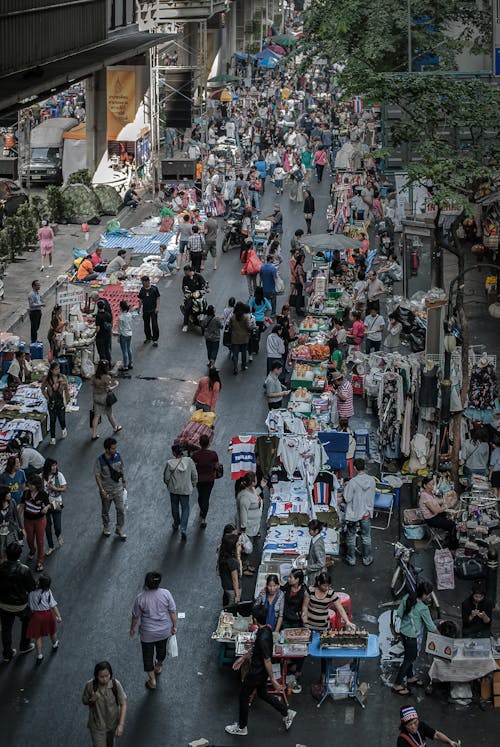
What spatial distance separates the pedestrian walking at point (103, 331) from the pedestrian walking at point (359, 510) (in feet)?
27.7

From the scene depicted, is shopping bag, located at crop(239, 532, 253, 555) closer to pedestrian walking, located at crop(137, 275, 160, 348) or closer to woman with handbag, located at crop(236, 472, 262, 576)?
woman with handbag, located at crop(236, 472, 262, 576)

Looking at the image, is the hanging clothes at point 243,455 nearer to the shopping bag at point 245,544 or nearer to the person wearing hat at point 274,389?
the shopping bag at point 245,544

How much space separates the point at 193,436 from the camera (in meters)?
19.7

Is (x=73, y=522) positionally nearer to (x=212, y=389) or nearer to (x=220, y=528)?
(x=220, y=528)

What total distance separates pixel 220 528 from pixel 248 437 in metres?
1.35

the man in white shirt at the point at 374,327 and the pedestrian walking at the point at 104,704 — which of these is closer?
the pedestrian walking at the point at 104,704

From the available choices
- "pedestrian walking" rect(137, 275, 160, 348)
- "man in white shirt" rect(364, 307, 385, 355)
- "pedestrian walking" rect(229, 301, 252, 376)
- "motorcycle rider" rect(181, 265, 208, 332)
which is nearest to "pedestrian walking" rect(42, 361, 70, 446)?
"pedestrian walking" rect(229, 301, 252, 376)

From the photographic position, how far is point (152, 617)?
14.0 m

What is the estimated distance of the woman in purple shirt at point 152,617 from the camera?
551 inches

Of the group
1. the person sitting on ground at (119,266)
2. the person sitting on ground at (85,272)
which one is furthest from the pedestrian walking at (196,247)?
the person sitting on ground at (85,272)

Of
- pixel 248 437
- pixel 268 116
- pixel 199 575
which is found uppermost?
pixel 268 116

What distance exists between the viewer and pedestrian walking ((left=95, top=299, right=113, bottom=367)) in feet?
79.9

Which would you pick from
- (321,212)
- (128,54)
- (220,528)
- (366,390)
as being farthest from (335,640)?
(321,212)

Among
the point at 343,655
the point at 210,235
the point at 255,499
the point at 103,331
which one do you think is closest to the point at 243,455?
the point at 255,499
